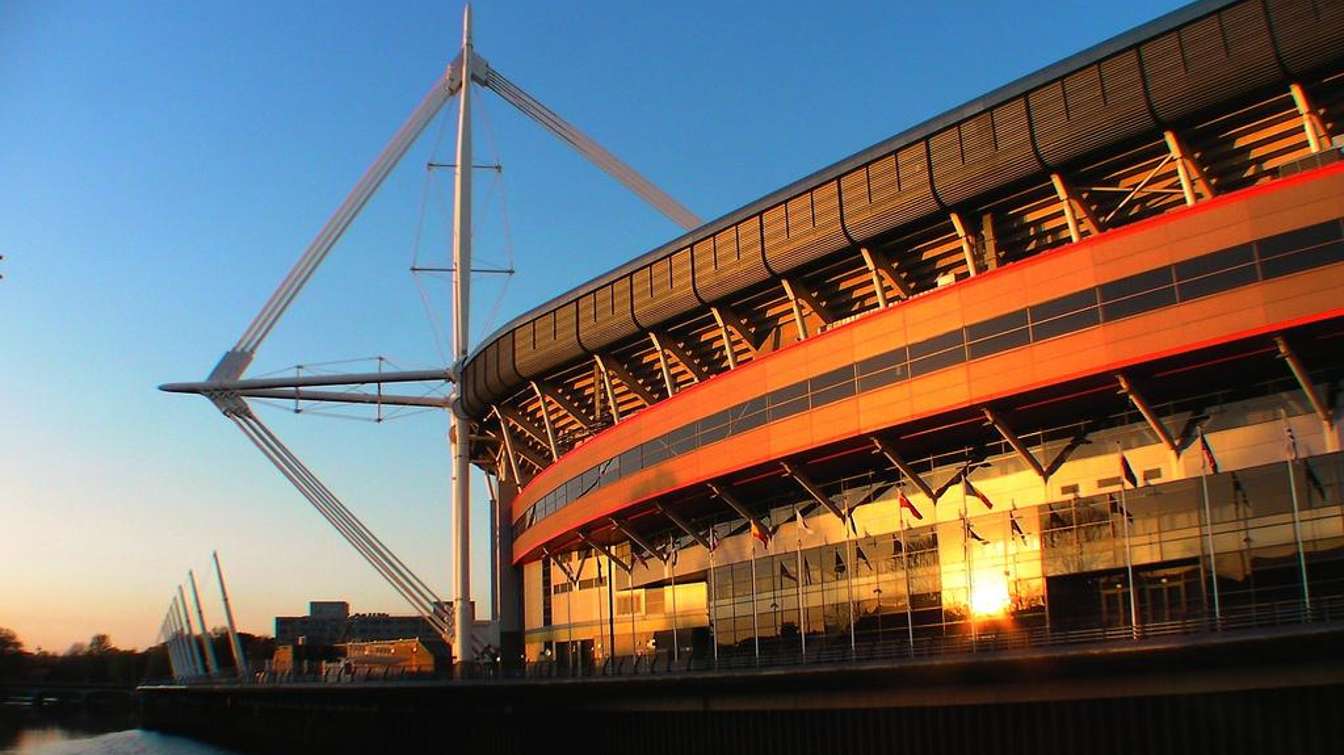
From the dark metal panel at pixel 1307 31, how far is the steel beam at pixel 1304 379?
8.58m

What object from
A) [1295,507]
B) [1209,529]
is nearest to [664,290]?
[1209,529]

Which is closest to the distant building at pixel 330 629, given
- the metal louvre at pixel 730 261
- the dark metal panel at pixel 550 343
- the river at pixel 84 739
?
the river at pixel 84 739

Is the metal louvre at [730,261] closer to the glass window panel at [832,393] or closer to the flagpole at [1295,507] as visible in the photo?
the glass window panel at [832,393]

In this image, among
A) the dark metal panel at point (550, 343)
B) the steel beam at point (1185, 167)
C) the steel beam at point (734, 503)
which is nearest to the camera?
the steel beam at point (1185, 167)

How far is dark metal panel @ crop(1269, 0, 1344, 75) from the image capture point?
38719 mm

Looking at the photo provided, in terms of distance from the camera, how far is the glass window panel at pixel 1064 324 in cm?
4156

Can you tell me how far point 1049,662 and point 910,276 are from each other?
19211mm

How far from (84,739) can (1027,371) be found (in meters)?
99.6

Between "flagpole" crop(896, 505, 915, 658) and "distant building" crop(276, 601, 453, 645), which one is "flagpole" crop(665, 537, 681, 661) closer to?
"flagpole" crop(896, 505, 915, 658)

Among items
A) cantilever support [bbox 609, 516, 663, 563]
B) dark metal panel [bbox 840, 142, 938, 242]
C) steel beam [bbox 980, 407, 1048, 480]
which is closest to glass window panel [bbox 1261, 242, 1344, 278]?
steel beam [bbox 980, 407, 1048, 480]

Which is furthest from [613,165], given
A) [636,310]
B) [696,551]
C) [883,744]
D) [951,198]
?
[883,744]

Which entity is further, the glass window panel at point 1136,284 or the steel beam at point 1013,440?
the steel beam at point 1013,440

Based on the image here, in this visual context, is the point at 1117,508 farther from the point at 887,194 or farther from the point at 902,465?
the point at 887,194

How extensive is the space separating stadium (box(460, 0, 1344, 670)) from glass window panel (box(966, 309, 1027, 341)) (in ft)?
0.29
